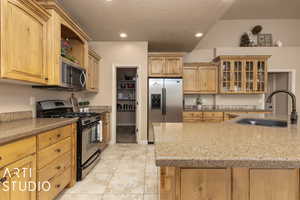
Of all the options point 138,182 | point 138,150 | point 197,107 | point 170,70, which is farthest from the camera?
point 197,107

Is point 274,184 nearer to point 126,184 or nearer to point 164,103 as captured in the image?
point 126,184

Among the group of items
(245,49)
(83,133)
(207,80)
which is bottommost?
(83,133)

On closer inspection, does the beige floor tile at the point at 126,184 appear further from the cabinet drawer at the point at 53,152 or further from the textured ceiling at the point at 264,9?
the textured ceiling at the point at 264,9

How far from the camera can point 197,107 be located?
194 inches

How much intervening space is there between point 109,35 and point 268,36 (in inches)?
187

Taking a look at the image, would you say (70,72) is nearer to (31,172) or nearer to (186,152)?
(31,172)

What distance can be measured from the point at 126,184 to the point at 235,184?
184 centimetres

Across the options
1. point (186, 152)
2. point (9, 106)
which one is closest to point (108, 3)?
point (9, 106)

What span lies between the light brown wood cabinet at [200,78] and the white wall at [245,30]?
40.3 inches

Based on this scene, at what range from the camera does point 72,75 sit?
2.67m

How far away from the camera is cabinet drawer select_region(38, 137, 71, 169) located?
158 centimetres

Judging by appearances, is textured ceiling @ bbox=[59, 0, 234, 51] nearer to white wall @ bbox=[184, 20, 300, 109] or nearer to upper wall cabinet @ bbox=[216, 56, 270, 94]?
white wall @ bbox=[184, 20, 300, 109]

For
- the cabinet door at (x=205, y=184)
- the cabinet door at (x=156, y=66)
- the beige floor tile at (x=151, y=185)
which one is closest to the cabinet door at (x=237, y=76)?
the cabinet door at (x=156, y=66)

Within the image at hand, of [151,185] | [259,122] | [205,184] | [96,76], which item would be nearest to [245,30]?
[259,122]
